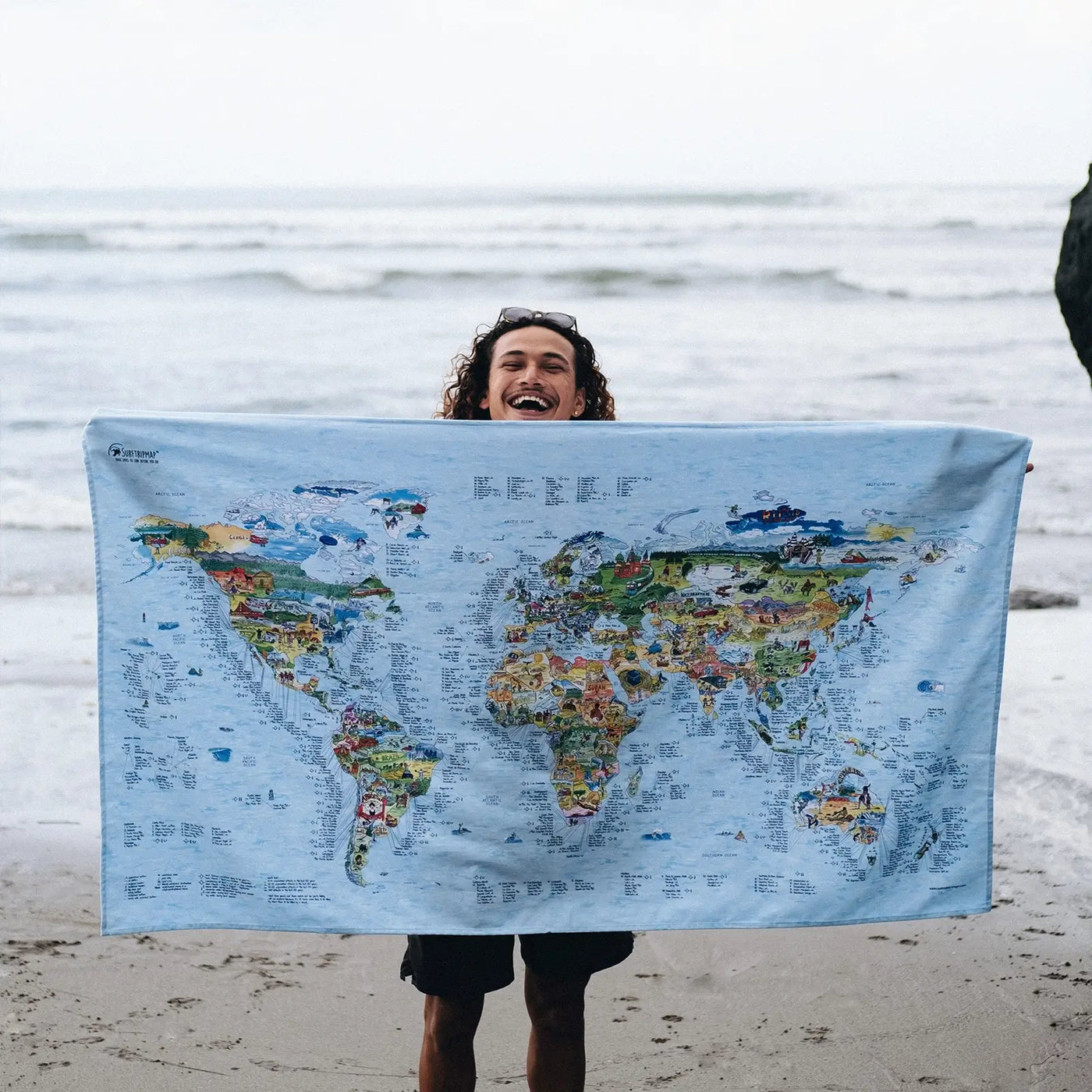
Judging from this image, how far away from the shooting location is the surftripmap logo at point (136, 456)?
2.48 m

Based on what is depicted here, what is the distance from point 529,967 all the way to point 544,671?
0.63m

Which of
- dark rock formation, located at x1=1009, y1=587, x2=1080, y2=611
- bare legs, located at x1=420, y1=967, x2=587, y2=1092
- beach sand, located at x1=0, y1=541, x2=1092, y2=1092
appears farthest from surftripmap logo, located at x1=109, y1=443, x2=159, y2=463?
dark rock formation, located at x1=1009, y1=587, x2=1080, y2=611

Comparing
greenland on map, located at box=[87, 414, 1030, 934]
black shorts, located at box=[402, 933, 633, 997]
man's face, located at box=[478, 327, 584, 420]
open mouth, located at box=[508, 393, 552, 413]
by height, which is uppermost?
man's face, located at box=[478, 327, 584, 420]

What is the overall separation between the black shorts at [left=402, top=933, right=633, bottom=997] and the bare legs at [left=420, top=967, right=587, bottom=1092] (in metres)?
0.02

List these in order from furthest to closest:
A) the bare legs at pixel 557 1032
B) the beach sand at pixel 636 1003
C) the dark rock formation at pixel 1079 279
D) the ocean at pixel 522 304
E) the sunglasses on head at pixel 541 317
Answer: the ocean at pixel 522 304
the dark rock formation at pixel 1079 279
the beach sand at pixel 636 1003
the sunglasses on head at pixel 541 317
the bare legs at pixel 557 1032

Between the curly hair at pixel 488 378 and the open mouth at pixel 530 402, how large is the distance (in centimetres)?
16

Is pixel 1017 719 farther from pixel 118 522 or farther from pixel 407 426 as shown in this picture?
pixel 118 522

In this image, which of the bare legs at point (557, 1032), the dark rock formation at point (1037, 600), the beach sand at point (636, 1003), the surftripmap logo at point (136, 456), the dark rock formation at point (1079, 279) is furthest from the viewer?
the dark rock formation at point (1037, 600)

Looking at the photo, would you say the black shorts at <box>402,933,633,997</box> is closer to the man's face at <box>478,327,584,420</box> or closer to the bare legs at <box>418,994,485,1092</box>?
the bare legs at <box>418,994,485,1092</box>

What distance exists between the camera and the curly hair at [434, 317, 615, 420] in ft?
9.18

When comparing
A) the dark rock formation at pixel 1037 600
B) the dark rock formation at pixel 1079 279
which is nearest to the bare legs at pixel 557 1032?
the dark rock formation at pixel 1079 279

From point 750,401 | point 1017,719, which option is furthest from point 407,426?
point 750,401

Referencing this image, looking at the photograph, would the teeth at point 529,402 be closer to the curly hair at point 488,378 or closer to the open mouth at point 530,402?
the open mouth at point 530,402

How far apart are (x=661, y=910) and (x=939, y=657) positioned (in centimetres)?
76
